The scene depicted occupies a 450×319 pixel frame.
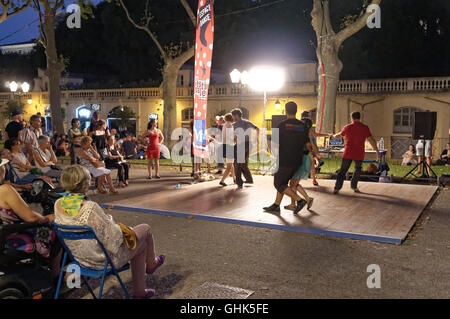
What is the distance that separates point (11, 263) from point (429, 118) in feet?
36.2

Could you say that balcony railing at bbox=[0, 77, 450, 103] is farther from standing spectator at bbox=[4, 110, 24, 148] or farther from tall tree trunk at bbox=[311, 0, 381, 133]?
standing spectator at bbox=[4, 110, 24, 148]

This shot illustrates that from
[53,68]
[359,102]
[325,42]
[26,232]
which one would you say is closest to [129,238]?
[26,232]

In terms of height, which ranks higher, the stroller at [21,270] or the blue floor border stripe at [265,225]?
the stroller at [21,270]

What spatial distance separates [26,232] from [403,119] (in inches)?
1160

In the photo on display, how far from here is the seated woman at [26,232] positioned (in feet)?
13.5

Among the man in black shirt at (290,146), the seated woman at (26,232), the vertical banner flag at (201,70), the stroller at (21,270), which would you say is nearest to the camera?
the stroller at (21,270)

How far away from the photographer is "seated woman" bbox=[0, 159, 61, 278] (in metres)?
4.10

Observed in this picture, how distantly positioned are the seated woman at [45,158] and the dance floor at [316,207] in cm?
203

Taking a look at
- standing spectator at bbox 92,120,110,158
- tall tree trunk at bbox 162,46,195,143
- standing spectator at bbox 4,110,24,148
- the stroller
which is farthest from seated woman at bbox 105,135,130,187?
tall tree trunk at bbox 162,46,195,143

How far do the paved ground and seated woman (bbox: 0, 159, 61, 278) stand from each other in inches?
19.5

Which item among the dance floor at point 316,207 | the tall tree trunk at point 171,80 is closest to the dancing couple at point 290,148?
the dance floor at point 316,207

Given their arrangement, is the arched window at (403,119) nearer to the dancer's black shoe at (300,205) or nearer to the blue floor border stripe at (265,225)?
the dancer's black shoe at (300,205)

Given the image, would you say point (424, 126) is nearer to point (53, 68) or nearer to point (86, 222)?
point (86, 222)

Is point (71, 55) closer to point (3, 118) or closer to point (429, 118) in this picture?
point (3, 118)
